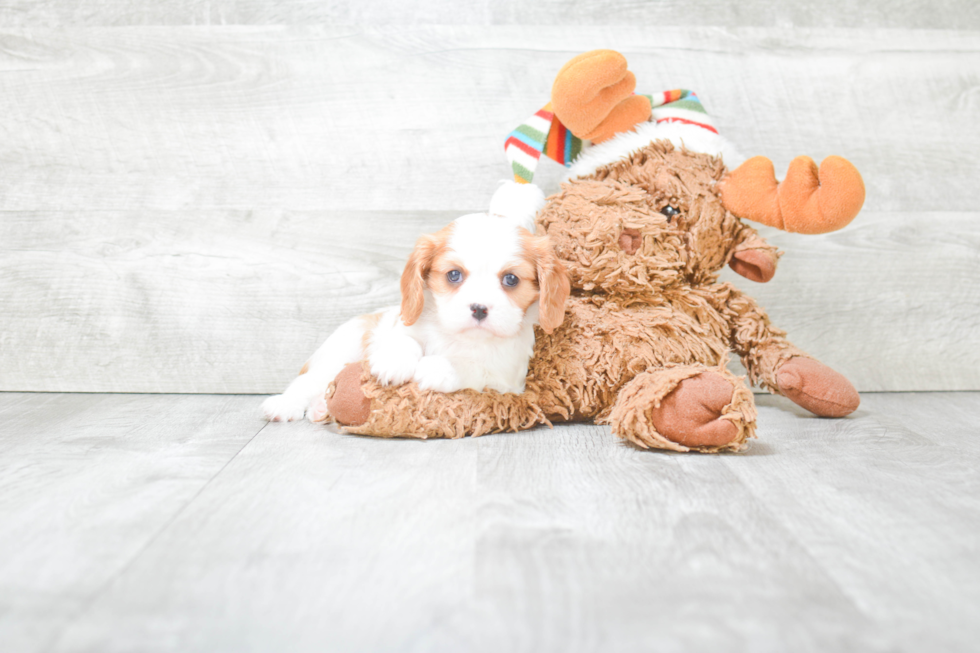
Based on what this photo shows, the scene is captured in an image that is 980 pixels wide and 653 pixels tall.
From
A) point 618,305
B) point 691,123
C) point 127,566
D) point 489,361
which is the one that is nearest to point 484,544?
point 127,566

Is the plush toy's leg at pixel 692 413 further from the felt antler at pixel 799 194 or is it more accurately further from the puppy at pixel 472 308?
the felt antler at pixel 799 194

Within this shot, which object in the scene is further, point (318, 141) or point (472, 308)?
point (318, 141)

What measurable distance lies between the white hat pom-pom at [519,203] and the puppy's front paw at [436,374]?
0.98ft

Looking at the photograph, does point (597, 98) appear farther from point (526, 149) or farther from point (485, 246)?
point (485, 246)

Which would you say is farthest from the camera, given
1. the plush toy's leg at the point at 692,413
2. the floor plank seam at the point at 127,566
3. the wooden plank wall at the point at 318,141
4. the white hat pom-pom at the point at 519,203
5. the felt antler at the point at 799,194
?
the wooden plank wall at the point at 318,141

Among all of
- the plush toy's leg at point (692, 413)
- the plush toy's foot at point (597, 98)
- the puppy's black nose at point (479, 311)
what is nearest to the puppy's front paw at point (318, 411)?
the puppy's black nose at point (479, 311)

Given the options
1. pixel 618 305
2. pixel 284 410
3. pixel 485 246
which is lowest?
pixel 284 410

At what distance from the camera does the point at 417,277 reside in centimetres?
114

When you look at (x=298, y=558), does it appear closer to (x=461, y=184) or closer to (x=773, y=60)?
(x=461, y=184)

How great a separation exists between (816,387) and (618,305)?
40cm

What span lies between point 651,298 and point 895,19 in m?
0.95

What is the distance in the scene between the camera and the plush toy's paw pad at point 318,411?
1.29 meters

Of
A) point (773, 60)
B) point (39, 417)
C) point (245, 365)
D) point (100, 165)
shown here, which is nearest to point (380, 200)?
point (245, 365)

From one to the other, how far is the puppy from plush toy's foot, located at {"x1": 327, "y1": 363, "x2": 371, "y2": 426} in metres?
0.04
